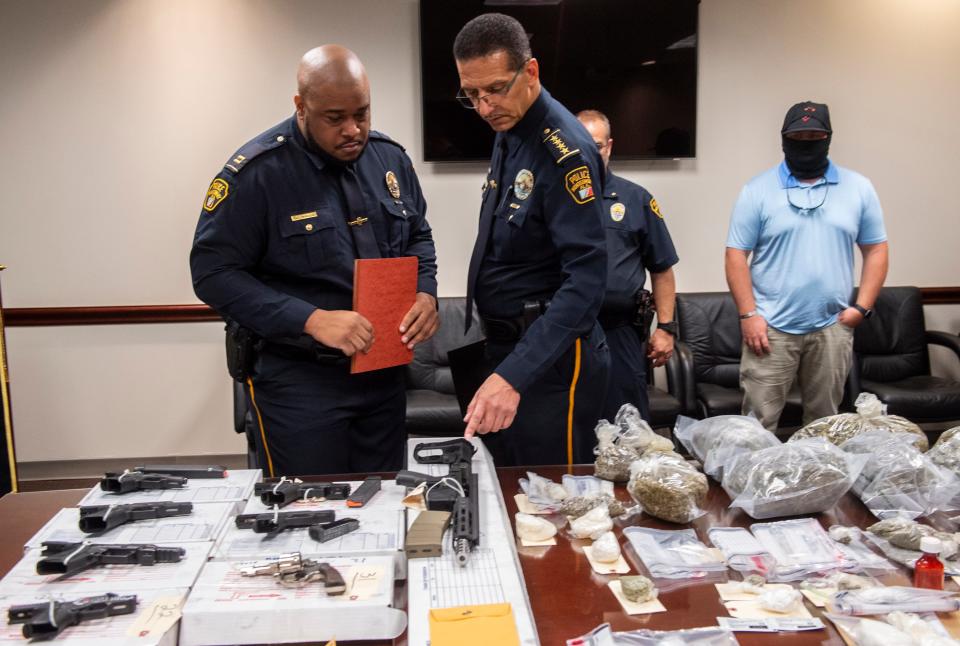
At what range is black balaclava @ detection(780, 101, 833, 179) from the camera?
114 inches

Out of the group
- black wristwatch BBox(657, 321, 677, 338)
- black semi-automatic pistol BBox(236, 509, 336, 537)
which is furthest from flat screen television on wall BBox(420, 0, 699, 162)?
black semi-automatic pistol BBox(236, 509, 336, 537)

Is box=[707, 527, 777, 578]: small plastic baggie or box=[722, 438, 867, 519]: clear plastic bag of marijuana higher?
box=[722, 438, 867, 519]: clear plastic bag of marijuana

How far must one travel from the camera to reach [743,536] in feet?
4.23

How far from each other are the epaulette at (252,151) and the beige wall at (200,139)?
2.04 meters

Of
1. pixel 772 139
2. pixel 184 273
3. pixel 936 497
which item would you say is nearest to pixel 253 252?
pixel 936 497

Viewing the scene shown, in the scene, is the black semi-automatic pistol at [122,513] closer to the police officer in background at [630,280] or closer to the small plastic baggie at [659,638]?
the small plastic baggie at [659,638]

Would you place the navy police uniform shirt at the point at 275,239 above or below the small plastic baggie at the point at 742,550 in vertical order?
above

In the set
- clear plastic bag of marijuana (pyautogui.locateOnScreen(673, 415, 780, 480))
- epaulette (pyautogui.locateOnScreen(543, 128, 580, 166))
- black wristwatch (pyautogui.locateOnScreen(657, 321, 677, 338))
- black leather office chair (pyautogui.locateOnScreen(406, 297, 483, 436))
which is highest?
epaulette (pyautogui.locateOnScreen(543, 128, 580, 166))

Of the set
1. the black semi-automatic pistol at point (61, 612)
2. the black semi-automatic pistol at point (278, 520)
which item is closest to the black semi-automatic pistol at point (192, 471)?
the black semi-automatic pistol at point (278, 520)

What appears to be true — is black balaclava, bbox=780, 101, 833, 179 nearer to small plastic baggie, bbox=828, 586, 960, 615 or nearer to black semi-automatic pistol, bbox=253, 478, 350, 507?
small plastic baggie, bbox=828, 586, 960, 615

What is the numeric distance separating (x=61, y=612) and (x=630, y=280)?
2.09m

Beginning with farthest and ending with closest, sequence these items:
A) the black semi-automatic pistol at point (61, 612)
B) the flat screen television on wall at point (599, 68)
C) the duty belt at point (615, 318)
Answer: the flat screen television on wall at point (599, 68)
the duty belt at point (615, 318)
the black semi-automatic pistol at point (61, 612)

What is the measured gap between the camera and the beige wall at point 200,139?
3.73m

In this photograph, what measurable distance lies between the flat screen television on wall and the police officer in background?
1.00m
